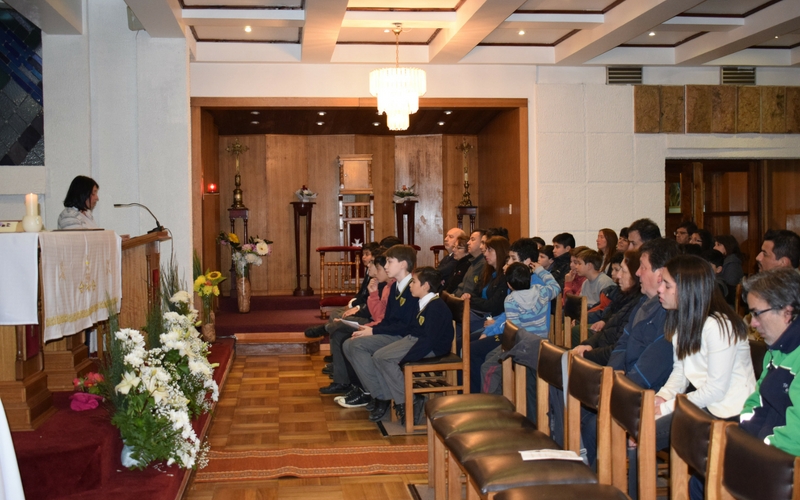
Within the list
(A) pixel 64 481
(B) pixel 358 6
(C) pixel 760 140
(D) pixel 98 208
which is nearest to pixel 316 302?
(D) pixel 98 208

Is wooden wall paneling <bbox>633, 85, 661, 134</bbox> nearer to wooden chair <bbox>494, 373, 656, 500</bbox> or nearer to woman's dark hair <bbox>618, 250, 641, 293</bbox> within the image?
woman's dark hair <bbox>618, 250, 641, 293</bbox>

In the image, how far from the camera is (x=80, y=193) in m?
4.57

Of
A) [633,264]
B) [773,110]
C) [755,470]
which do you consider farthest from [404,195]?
[755,470]

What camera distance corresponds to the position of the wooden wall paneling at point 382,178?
11.4 m

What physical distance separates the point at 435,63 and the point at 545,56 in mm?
1298

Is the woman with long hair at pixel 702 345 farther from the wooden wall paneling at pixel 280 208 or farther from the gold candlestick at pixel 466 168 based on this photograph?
the wooden wall paneling at pixel 280 208

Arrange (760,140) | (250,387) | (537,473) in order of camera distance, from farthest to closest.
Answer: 1. (760,140)
2. (250,387)
3. (537,473)

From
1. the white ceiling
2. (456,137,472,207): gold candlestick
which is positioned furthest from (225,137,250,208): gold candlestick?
(456,137,472,207): gold candlestick

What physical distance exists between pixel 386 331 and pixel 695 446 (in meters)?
3.17

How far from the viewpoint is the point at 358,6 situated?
677cm

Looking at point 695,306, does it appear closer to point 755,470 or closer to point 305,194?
point 755,470

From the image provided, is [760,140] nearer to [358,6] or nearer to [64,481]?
[358,6]

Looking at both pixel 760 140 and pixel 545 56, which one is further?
pixel 760 140

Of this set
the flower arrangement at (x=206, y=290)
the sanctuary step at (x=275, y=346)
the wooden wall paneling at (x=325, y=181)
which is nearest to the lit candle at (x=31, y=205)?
the flower arrangement at (x=206, y=290)
